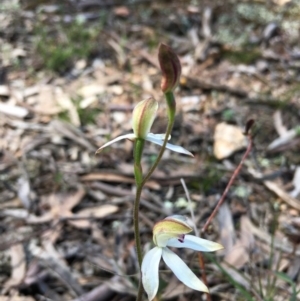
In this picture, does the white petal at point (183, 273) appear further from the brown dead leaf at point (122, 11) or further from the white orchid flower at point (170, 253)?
the brown dead leaf at point (122, 11)

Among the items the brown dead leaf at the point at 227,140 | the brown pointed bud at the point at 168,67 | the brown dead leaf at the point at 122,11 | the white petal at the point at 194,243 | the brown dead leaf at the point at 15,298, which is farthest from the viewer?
the brown dead leaf at the point at 122,11

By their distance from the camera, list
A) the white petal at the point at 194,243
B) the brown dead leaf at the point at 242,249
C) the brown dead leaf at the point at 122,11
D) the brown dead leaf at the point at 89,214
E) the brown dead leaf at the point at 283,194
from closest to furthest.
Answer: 1. the white petal at the point at 194,243
2. the brown dead leaf at the point at 242,249
3. the brown dead leaf at the point at 89,214
4. the brown dead leaf at the point at 283,194
5. the brown dead leaf at the point at 122,11

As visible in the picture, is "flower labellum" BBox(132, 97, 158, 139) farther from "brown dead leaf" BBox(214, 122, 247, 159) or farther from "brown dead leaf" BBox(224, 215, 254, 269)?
"brown dead leaf" BBox(214, 122, 247, 159)

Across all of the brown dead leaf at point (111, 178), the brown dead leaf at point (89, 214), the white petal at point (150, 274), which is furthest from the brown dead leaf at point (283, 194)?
the white petal at point (150, 274)

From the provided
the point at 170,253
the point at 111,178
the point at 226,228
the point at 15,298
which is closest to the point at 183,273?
the point at 170,253

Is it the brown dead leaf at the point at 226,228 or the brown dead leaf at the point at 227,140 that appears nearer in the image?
the brown dead leaf at the point at 226,228

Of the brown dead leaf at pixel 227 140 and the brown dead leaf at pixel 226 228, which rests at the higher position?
the brown dead leaf at pixel 227 140

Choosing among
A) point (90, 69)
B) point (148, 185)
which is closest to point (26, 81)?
point (90, 69)
